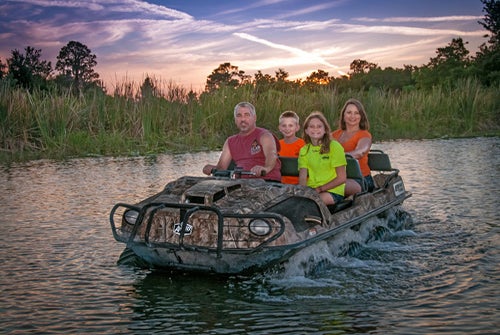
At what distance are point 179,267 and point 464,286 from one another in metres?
2.29

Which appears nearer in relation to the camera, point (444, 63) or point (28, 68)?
point (28, 68)

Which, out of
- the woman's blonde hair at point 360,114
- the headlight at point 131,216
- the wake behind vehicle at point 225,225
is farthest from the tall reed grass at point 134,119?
the wake behind vehicle at point 225,225

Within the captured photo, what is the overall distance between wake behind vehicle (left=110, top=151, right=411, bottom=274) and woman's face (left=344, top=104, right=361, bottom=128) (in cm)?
248

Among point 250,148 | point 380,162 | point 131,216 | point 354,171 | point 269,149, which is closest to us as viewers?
point 131,216

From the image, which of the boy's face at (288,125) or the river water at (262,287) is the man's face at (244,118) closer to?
the boy's face at (288,125)

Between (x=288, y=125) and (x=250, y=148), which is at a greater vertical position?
(x=288, y=125)

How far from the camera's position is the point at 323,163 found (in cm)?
722

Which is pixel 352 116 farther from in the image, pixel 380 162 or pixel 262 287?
pixel 262 287

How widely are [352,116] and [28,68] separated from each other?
125ft

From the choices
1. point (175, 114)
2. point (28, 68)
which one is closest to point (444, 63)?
point (28, 68)

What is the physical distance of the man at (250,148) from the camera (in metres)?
7.32

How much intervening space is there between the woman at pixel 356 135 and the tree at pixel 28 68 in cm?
2356

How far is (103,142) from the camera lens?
62.7ft

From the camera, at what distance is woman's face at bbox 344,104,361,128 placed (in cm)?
876
